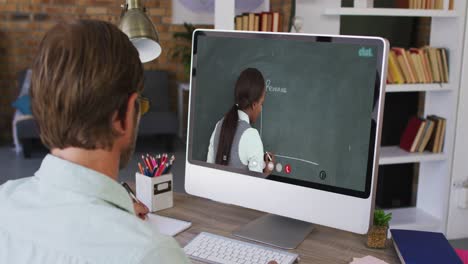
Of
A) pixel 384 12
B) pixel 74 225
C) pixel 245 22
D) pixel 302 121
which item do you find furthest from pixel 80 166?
pixel 384 12

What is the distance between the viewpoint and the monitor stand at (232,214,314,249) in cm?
152

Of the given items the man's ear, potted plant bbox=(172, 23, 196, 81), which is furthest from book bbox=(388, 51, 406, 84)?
potted plant bbox=(172, 23, 196, 81)

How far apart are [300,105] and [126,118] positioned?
0.65 m

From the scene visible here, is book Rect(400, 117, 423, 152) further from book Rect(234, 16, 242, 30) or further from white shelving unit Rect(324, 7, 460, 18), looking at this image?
book Rect(234, 16, 242, 30)

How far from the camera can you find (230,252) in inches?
56.4

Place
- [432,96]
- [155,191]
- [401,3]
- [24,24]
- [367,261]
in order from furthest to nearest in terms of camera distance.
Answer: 1. [24,24]
2. [401,3]
3. [432,96]
4. [155,191]
5. [367,261]

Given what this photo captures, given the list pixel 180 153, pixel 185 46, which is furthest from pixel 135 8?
pixel 185 46

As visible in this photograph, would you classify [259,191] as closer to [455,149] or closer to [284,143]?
[284,143]

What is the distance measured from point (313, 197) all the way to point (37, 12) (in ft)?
17.5

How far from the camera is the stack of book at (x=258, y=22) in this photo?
3.35 metres

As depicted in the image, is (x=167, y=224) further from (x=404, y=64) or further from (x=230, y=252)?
(x=404, y=64)

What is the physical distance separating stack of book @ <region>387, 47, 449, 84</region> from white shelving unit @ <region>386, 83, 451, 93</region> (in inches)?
1.3

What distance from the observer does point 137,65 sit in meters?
0.94

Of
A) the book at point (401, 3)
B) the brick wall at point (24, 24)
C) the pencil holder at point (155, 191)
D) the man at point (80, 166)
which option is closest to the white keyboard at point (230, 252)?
the pencil holder at point (155, 191)
